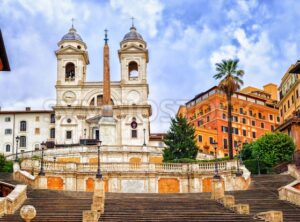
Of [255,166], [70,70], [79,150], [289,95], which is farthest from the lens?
[70,70]

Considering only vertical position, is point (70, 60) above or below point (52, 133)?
above

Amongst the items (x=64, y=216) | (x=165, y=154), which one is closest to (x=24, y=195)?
(x=64, y=216)

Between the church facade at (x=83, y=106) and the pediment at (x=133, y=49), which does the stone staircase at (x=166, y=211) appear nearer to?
the church facade at (x=83, y=106)

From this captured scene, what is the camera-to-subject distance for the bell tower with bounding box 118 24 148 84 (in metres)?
95.9

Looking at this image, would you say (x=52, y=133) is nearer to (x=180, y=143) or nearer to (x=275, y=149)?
(x=180, y=143)

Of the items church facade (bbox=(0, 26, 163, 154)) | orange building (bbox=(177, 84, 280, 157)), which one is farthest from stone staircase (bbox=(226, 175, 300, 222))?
orange building (bbox=(177, 84, 280, 157))

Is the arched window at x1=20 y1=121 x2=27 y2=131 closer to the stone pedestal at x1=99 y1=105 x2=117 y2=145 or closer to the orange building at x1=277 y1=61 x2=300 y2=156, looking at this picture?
the stone pedestal at x1=99 y1=105 x2=117 y2=145

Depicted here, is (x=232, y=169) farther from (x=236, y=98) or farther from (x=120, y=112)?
(x=236, y=98)

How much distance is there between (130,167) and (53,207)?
64.1 feet

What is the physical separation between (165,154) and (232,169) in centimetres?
1576

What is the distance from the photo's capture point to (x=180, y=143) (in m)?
63.6

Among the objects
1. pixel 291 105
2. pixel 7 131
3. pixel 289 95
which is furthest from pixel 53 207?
pixel 7 131

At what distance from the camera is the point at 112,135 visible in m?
78.9

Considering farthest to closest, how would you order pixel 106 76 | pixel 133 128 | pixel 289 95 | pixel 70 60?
pixel 70 60 < pixel 133 128 < pixel 106 76 < pixel 289 95
